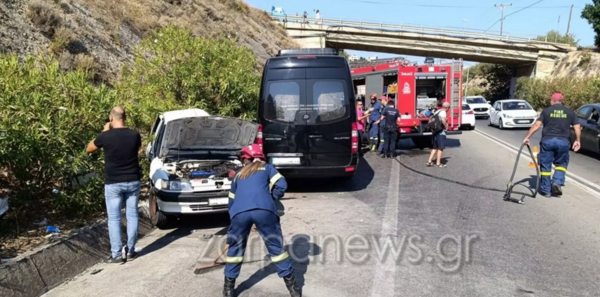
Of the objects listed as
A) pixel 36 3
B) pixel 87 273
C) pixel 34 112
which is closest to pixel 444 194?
pixel 87 273

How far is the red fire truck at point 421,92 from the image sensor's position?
13.8 meters

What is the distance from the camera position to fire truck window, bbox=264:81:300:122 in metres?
8.13

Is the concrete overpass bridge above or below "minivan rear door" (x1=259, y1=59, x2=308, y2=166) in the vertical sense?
above

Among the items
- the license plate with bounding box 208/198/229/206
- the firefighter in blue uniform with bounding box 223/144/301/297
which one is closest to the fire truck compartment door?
the license plate with bounding box 208/198/229/206

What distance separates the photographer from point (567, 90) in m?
29.7

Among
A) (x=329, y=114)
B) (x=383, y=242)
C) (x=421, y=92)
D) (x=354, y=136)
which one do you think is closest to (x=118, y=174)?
(x=383, y=242)

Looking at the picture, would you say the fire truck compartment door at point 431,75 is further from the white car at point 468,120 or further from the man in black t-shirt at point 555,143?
the white car at point 468,120

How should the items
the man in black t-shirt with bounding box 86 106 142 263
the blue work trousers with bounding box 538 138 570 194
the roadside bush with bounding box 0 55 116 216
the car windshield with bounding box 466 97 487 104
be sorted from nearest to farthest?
the roadside bush with bounding box 0 55 116 216, the man in black t-shirt with bounding box 86 106 142 263, the blue work trousers with bounding box 538 138 570 194, the car windshield with bounding box 466 97 487 104

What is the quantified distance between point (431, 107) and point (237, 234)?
1204 centimetres

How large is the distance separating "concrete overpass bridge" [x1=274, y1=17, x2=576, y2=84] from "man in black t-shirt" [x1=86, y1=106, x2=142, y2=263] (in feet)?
133

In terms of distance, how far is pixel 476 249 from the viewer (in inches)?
204

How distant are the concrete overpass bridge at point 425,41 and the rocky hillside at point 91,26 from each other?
19.5m

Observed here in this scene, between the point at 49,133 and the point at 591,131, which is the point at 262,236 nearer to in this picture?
the point at 49,133

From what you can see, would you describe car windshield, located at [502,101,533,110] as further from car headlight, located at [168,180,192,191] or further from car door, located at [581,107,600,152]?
car headlight, located at [168,180,192,191]
